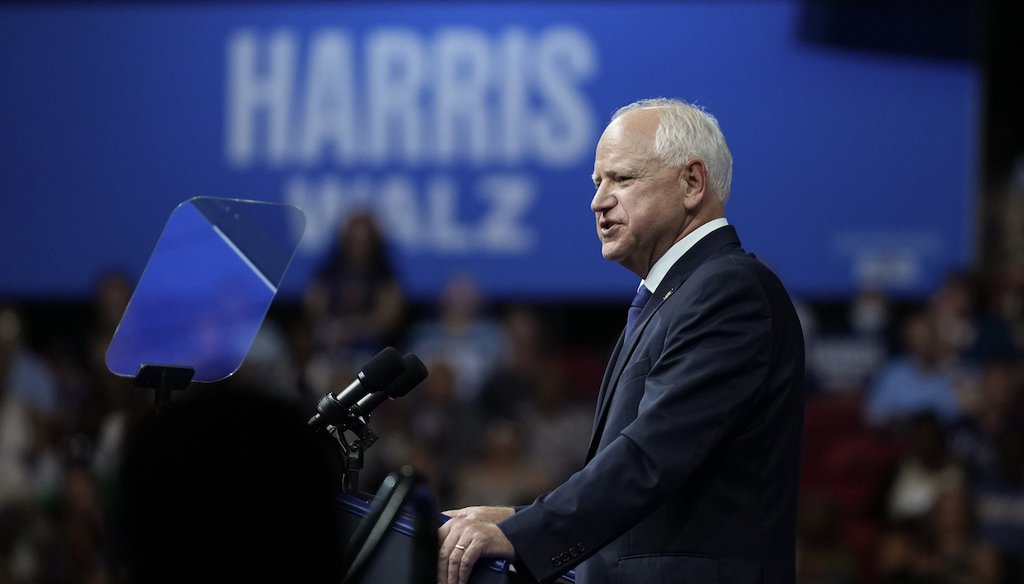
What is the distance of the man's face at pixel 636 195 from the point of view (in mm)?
2553

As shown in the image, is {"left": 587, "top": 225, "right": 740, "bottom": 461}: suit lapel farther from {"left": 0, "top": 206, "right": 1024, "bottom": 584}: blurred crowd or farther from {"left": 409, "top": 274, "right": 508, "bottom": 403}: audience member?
{"left": 409, "top": 274, "right": 508, "bottom": 403}: audience member

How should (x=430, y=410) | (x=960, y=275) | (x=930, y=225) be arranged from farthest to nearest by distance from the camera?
(x=930, y=225) → (x=960, y=275) → (x=430, y=410)

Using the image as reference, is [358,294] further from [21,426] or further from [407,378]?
[407,378]

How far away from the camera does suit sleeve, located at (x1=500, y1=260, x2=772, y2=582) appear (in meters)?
2.23

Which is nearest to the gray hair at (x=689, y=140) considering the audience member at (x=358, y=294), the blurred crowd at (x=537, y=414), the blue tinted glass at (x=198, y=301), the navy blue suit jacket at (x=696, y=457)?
the navy blue suit jacket at (x=696, y=457)

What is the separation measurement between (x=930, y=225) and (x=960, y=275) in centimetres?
67

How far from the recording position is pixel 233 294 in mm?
2547

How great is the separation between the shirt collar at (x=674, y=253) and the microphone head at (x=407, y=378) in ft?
1.42

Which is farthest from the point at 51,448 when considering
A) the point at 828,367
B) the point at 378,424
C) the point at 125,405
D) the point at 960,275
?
the point at 960,275

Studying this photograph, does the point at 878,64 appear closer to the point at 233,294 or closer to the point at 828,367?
the point at 828,367

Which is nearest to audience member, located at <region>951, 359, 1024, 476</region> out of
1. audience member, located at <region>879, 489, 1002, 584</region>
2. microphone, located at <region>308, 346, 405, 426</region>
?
audience member, located at <region>879, 489, 1002, 584</region>

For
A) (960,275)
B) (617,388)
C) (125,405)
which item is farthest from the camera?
(960,275)

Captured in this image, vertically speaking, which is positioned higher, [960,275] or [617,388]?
[617,388]

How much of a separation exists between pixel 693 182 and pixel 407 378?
0.62m
